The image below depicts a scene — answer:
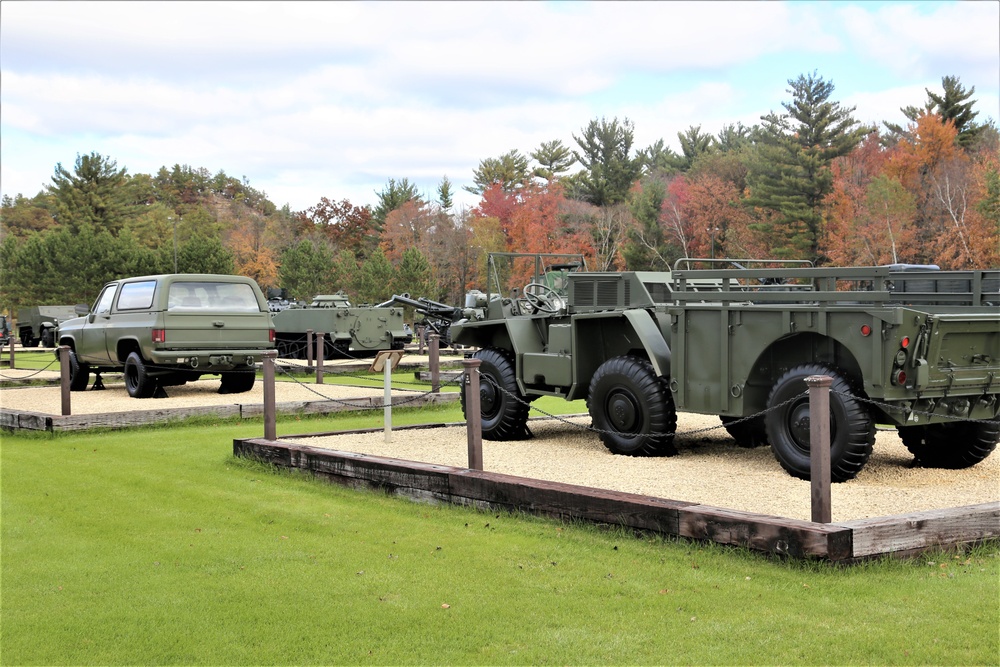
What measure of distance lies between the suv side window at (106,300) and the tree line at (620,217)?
2931 cm

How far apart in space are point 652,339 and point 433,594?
4969 mm

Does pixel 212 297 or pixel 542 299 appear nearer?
pixel 542 299

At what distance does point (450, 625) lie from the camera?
5.61 m

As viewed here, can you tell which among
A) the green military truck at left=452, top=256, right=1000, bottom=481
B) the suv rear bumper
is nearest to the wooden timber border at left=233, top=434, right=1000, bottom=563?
the green military truck at left=452, top=256, right=1000, bottom=481

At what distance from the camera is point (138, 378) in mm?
17016

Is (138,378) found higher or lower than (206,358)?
lower

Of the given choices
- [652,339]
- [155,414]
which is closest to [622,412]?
[652,339]

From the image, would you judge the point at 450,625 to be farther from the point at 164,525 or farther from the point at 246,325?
the point at 246,325

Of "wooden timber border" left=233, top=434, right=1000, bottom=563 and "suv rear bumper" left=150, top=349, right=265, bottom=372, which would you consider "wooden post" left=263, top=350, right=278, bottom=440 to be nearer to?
"wooden timber border" left=233, top=434, right=1000, bottom=563

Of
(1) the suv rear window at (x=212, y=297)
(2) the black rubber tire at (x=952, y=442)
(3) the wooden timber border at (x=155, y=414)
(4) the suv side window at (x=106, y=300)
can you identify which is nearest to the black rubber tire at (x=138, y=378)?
(1) the suv rear window at (x=212, y=297)

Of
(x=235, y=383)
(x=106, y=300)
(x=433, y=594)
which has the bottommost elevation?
(x=433, y=594)

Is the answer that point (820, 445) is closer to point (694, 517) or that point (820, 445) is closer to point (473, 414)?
point (694, 517)

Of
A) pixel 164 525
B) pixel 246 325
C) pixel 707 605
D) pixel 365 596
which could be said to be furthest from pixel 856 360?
pixel 246 325

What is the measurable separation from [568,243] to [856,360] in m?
50.6
